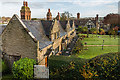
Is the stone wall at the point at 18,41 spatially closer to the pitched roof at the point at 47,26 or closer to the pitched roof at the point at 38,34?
the pitched roof at the point at 38,34

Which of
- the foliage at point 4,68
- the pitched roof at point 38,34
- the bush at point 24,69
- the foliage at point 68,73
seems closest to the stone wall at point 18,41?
the pitched roof at point 38,34

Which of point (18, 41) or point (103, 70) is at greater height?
point (18, 41)

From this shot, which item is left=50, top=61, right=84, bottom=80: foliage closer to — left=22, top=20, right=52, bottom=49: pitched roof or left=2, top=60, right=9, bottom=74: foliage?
left=22, top=20, right=52, bottom=49: pitched roof

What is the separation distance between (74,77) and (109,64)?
355 cm

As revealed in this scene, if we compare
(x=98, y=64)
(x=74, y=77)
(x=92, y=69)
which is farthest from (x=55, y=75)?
(x=98, y=64)

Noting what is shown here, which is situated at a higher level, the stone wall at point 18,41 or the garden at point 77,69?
the stone wall at point 18,41

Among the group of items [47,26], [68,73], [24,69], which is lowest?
[68,73]

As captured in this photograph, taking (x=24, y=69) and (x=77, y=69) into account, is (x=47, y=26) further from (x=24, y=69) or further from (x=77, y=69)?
(x=77, y=69)

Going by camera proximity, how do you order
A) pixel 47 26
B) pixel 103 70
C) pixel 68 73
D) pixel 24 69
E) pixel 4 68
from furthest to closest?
pixel 47 26, pixel 4 68, pixel 24 69, pixel 68 73, pixel 103 70

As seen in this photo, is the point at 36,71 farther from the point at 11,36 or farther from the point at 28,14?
the point at 28,14

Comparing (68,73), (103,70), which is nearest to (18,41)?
(68,73)

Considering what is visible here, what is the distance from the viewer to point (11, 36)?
13.5m

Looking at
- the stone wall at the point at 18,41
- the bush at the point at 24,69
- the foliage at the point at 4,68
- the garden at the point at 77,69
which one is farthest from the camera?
the foliage at the point at 4,68

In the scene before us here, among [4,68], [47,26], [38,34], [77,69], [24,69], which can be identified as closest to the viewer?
[77,69]
